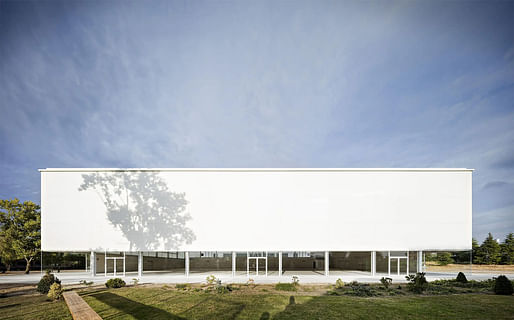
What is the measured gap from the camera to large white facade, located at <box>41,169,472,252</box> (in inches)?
934

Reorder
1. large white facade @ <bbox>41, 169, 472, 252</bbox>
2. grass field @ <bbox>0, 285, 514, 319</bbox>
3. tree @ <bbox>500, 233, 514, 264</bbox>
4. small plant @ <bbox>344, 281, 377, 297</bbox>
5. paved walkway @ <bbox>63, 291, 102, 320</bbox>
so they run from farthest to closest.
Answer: tree @ <bbox>500, 233, 514, 264</bbox> → large white facade @ <bbox>41, 169, 472, 252</bbox> → small plant @ <bbox>344, 281, 377, 297</bbox> → grass field @ <bbox>0, 285, 514, 319</bbox> → paved walkway @ <bbox>63, 291, 102, 320</bbox>

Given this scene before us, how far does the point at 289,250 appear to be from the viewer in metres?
23.4

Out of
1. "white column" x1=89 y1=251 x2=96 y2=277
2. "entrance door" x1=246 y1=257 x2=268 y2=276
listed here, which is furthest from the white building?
"entrance door" x1=246 y1=257 x2=268 y2=276

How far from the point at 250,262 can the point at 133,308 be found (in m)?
13.9

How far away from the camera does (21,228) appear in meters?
28.3

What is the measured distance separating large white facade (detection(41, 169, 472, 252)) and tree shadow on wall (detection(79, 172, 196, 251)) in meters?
0.08

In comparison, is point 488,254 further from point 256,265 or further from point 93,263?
point 93,263

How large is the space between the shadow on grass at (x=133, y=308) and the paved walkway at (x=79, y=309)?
3.30ft

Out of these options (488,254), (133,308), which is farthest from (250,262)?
(488,254)

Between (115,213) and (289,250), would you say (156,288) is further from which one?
(289,250)

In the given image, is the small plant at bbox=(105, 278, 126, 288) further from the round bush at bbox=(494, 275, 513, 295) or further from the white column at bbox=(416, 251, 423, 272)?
the white column at bbox=(416, 251, 423, 272)

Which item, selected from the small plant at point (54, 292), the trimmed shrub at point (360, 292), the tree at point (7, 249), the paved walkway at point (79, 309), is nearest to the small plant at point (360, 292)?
the trimmed shrub at point (360, 292)

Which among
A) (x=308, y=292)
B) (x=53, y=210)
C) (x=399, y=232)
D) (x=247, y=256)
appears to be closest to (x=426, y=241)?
(x=399, y=232)

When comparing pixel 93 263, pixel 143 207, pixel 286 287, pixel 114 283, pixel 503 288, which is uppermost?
pixel 143 207
